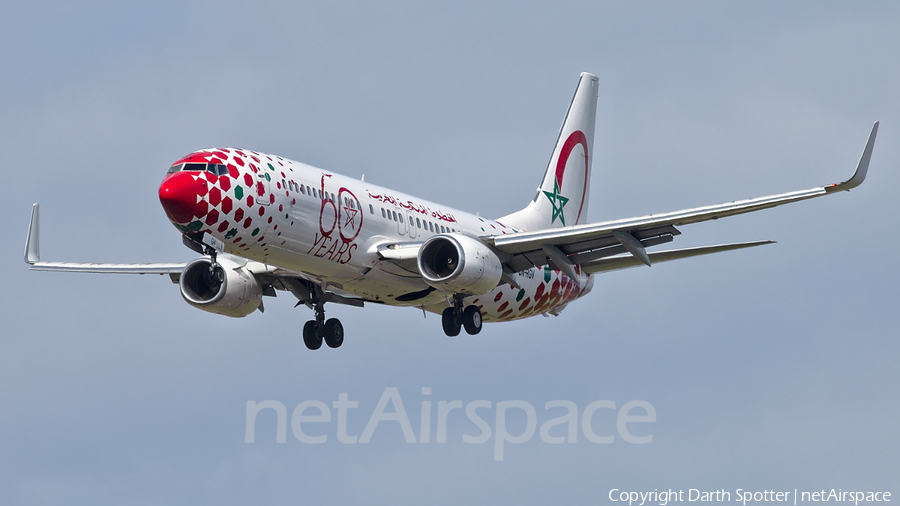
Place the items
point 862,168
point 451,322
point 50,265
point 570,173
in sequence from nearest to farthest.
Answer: point 862,168 < point 451,322 < point 50,265 < point 570,173

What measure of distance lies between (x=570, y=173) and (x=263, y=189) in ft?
68.2

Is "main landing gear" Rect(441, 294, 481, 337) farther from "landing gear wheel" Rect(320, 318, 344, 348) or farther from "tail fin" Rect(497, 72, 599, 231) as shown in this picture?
"tail fin" Rect(497, 72, 599, 231)

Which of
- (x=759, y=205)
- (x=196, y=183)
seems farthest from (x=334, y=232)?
(x=759, y=205)

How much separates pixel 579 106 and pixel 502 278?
16.5 m

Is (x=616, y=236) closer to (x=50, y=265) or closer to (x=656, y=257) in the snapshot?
(x=656, y=257)

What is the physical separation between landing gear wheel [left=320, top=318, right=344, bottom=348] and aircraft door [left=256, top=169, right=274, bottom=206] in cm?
881

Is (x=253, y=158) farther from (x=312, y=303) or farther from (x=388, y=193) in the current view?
(x=312, y=303)

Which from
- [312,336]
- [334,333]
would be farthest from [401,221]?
[312,336]

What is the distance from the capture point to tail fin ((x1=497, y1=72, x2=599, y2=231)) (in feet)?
162

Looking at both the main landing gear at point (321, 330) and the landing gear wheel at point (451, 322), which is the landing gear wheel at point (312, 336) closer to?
the main landing gear at point (321, 330)

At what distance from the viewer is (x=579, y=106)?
5338cm

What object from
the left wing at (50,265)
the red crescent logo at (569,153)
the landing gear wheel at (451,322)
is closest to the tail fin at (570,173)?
the red crescent logo at (569,153)

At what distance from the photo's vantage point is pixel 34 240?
145ft

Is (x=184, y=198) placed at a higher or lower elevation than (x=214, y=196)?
lower
